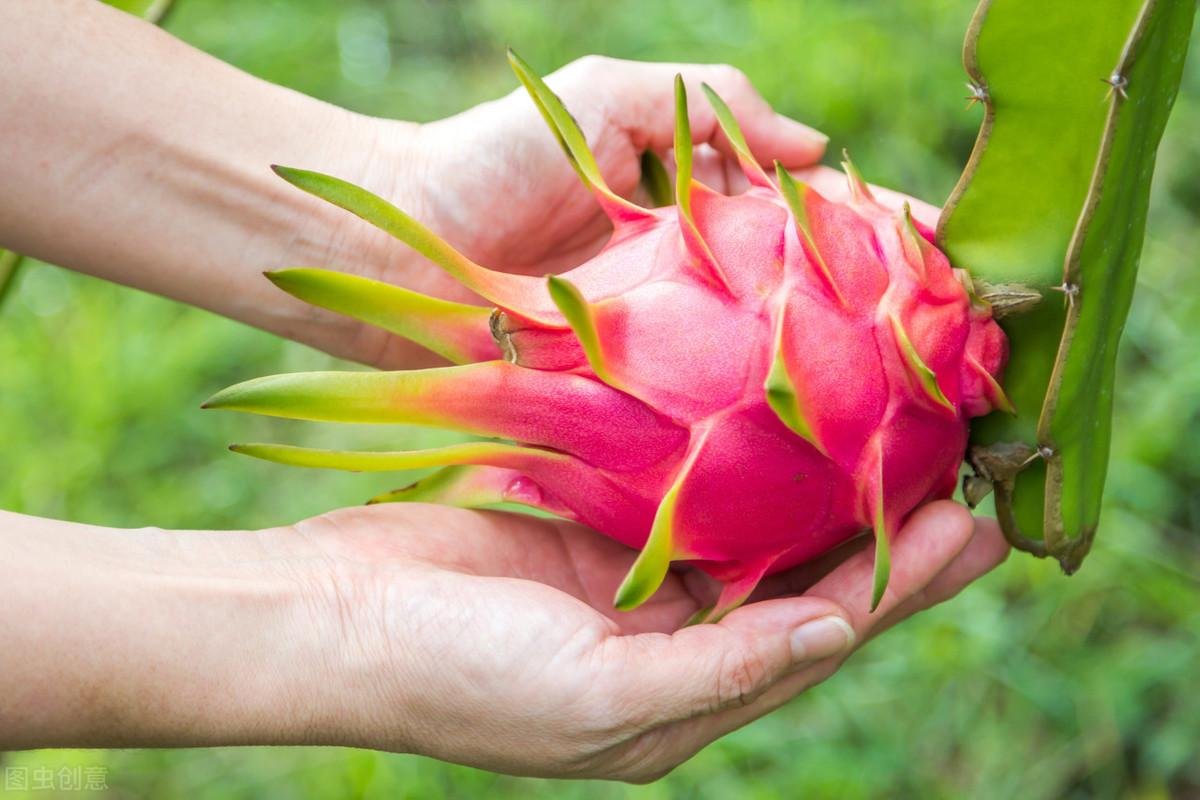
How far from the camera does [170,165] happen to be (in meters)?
1.25

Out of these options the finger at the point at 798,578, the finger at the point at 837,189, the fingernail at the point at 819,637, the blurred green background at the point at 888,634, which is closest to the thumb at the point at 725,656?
the fingernail at the point at 819,637

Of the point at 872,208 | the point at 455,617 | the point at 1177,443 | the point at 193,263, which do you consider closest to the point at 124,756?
the point at 193,263

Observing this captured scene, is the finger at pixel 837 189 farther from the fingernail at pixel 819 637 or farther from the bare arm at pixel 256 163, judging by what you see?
the fingernail at pixel 819 637

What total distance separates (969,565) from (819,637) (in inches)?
9.9

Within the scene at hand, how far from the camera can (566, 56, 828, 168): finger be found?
4.25 ft

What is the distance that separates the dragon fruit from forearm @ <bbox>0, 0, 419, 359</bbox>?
41 centimetres

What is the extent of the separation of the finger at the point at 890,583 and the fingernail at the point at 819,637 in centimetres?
3

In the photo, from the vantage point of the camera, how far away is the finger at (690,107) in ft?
4.25

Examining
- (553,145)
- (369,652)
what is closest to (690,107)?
(553,145)

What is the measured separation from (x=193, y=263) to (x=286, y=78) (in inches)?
45.2

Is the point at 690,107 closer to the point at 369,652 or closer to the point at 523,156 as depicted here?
the point at 523,156

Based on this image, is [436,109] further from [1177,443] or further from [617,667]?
[617,667]

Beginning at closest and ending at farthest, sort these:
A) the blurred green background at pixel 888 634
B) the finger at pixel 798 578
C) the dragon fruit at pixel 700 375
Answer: the dragon fruit at pixel 700 375
the finger at pixel 798 578
the blurred green background at pixel 888 634

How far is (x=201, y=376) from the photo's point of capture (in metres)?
2.15
